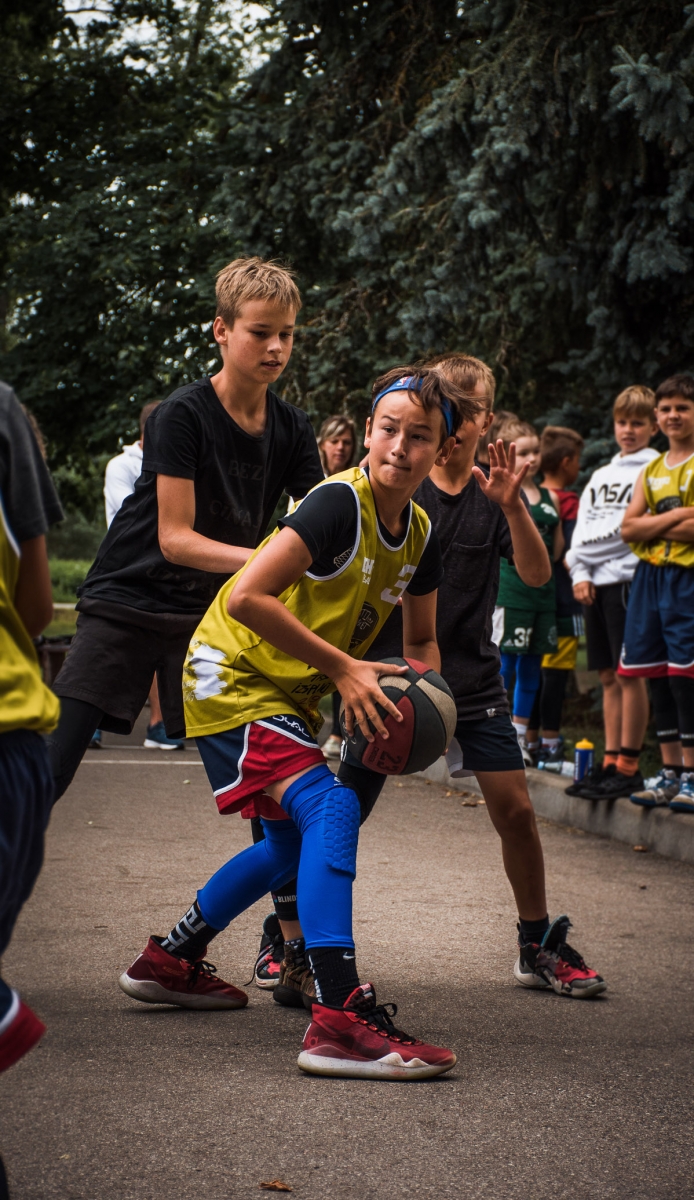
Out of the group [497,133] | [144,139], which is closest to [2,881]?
[497,133]

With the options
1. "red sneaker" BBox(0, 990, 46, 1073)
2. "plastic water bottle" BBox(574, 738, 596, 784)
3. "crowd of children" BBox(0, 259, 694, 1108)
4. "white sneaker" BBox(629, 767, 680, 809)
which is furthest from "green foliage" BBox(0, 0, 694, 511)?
"red sneaker" BBox(0, 990, 46, 1073)

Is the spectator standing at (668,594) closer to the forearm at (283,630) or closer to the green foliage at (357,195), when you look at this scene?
the green foliage at (357,195)

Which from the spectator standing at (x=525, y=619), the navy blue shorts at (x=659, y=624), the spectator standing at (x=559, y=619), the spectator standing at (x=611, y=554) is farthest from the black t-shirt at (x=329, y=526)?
the spectator standing at (x=559, y=619)

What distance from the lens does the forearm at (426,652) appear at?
402 cm

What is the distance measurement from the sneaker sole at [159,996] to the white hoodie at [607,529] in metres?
4.55

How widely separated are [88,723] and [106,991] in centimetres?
84

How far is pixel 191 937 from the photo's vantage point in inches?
159

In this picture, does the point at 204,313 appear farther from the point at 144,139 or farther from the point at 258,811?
the point at 258,811

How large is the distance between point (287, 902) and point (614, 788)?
3.46 metres

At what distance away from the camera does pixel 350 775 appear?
12.9 ft

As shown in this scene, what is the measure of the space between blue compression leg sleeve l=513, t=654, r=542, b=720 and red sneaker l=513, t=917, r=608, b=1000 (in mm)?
4078

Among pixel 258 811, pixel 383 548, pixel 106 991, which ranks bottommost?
pixel 106 991

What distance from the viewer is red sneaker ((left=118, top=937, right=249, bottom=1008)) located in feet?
13.3

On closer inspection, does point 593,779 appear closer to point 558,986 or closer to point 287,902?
point 558,986
